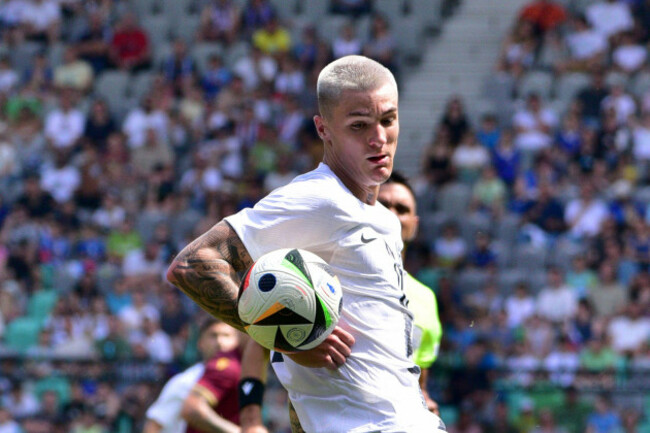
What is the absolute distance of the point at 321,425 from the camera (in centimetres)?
391

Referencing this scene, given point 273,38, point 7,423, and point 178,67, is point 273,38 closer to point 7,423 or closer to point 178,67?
point 178,67

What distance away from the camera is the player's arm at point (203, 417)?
630 centimetres

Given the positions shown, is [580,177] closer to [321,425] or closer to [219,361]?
[219,361]

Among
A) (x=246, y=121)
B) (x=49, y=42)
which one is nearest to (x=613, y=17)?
(x=246, y=121)

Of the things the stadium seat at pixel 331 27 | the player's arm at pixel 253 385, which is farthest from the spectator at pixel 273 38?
the player's arm at pixel 253 385

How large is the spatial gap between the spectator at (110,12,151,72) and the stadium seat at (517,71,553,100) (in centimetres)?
597

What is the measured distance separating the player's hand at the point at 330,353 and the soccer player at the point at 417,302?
1464mm

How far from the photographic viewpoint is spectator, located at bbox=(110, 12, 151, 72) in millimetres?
17719

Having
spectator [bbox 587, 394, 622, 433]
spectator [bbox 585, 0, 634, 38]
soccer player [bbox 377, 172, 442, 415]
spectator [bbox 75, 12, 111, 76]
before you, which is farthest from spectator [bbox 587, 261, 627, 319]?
spectator [bbox 75, 12, 111, 76]

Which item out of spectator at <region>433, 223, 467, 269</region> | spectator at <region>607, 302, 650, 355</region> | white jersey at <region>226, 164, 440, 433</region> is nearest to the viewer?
white jersey at <region>226, 164, 440, 433</region>

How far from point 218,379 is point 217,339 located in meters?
0.60

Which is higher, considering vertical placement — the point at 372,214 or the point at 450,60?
the point at 372,214

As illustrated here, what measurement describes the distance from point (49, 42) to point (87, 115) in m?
2.17

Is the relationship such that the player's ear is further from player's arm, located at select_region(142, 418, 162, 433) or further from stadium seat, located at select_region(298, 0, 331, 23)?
stadium seat, located at select_region(298, 0, 331, 23)
